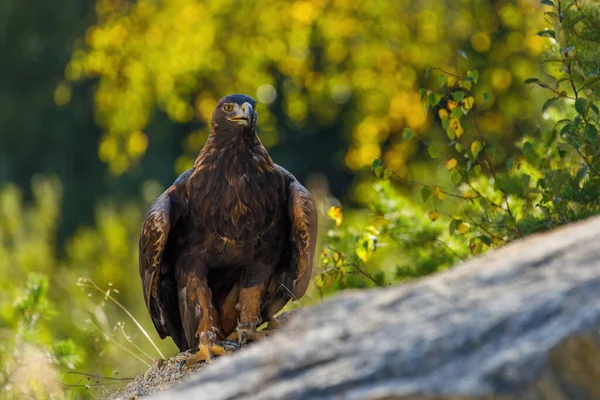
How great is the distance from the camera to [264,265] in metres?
5.49

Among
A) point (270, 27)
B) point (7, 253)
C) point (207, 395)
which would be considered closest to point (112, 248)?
point (7, 253)

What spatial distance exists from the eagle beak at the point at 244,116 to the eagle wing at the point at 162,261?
1.33ft

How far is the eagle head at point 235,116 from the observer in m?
5.46

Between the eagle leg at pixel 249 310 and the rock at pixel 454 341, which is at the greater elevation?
the rock at pixel 454 341

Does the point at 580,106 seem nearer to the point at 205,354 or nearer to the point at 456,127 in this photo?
the point at 456,127

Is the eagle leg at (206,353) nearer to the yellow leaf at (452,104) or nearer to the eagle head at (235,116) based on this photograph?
the eagle head at (235,116)

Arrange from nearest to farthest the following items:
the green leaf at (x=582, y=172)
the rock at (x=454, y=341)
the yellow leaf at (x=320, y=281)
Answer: the rock at (x=454, y=341)
the green leaf at (x=582, y=172)
the yellow leaf at (x=320, y=281)

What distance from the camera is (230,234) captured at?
536 centimetres

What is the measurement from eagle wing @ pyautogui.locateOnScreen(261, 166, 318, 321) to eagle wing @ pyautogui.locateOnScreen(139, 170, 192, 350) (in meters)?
0.48

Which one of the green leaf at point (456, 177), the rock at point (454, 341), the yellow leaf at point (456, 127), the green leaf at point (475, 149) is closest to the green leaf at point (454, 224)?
the green leaf at point (456, 177)

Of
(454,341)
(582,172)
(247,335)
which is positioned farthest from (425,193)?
(454,341)

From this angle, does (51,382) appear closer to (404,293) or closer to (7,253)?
(404,293)

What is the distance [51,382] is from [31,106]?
16176 millimetres

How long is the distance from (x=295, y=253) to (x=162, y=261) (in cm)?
68
